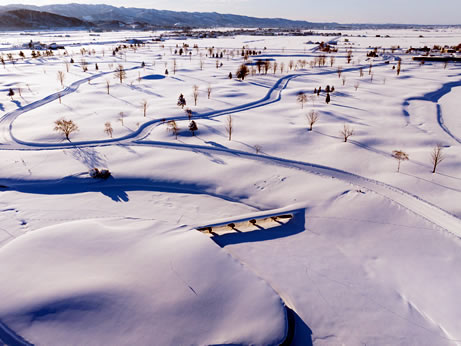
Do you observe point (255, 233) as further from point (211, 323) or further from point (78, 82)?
point (78, 82)

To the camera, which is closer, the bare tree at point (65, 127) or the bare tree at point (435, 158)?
the bare tree at point (435, 158)

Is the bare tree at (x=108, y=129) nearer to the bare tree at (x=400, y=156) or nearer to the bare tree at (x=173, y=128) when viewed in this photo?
the bare tree at (x=173, y=128)

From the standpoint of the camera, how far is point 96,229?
69.4 feet

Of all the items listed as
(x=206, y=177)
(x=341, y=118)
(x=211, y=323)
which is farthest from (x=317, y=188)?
(x=341, y=118)

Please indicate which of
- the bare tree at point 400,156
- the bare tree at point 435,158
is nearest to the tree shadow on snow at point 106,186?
the bare tree at point 400,156

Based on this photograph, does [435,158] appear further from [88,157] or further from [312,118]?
[88,157]

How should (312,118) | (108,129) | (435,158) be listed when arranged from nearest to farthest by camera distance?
(435,158) < (108,129) < (312,118)

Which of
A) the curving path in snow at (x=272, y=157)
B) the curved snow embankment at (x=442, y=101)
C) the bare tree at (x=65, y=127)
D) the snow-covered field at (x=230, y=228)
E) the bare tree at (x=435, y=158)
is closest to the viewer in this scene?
the snow-covered field at (x=230, y=228)

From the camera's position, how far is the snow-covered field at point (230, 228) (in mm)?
15023

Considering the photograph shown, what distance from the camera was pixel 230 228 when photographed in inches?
901

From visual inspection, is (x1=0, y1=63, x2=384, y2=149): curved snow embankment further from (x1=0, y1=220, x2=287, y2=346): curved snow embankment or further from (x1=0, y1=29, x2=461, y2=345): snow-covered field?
(x1=0, y1=220, x2=287, y2=346): curved snow embankment

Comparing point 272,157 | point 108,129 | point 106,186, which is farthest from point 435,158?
point 108,129

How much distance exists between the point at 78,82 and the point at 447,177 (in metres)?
71.5

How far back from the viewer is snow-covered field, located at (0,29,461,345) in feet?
49.3
